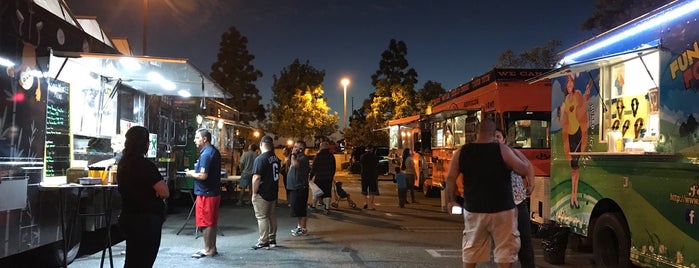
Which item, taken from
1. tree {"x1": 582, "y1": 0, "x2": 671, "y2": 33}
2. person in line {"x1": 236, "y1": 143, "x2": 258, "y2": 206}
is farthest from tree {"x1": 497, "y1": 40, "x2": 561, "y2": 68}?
person in line {"x1": 236, "y1": 143, "x2": 258, "y2": 206}

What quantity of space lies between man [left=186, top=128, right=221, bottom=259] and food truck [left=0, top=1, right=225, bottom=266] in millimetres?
1135

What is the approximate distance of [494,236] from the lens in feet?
16.8

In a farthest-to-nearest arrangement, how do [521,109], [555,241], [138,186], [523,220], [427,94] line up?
[427,94], [521,109], [555,241], [523,220], [138,186]

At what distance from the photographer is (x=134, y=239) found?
15.9ft

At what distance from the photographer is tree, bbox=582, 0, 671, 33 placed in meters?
16.2

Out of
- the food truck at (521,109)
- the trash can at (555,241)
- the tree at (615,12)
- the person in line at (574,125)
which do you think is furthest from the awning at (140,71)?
the tree at (615,12)

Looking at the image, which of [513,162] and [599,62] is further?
[599,62]

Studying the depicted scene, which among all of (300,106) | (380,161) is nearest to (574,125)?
(380,161)

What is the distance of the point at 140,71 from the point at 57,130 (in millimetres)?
1575

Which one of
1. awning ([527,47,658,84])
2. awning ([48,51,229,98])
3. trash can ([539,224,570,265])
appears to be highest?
awning ([48,51,229,98])

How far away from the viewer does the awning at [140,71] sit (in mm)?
6801

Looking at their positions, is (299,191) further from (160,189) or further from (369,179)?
(160,189)

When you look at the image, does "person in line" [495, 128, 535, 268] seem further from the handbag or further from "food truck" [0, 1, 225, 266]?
the handbag

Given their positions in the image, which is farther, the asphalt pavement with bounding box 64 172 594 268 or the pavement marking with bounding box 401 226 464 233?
the pavement marking with bounding box 401 226 464 233
